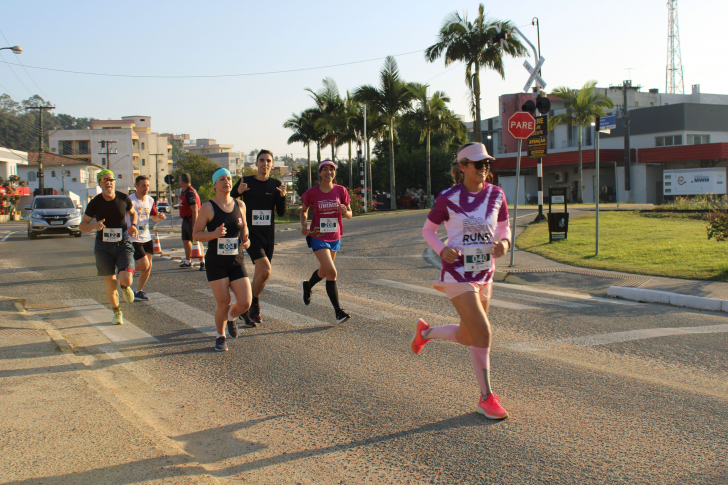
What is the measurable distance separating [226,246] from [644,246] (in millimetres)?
11898

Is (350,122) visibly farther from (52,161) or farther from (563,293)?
(52,161)

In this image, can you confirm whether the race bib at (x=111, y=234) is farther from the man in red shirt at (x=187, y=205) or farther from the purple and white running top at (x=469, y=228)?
the purple and white running top at (x=469, y=228)

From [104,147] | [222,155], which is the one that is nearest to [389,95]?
[104,147]

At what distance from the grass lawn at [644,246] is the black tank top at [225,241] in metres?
8.60

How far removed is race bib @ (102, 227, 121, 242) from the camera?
313 inches

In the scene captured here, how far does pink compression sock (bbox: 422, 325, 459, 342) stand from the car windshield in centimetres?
2547

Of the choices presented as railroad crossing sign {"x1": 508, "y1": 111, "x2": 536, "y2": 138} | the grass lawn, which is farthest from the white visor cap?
railroad crossing sign {"x1": 508, "y1": 111, "x2": 536, "y2": 138}

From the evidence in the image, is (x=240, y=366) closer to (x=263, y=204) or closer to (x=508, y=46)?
(x=263, y=204)

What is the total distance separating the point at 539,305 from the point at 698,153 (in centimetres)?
4696

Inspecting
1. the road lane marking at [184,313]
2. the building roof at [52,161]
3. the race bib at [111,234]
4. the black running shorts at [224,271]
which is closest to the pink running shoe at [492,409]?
the black running shorts at [224,271]

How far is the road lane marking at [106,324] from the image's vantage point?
7.27m

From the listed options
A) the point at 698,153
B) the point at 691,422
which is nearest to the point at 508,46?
the point at 698,153

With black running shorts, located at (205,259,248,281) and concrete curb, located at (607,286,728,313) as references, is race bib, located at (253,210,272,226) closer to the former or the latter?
black running shorts, located at (205,259,248,281)

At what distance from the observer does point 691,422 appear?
4340mm
